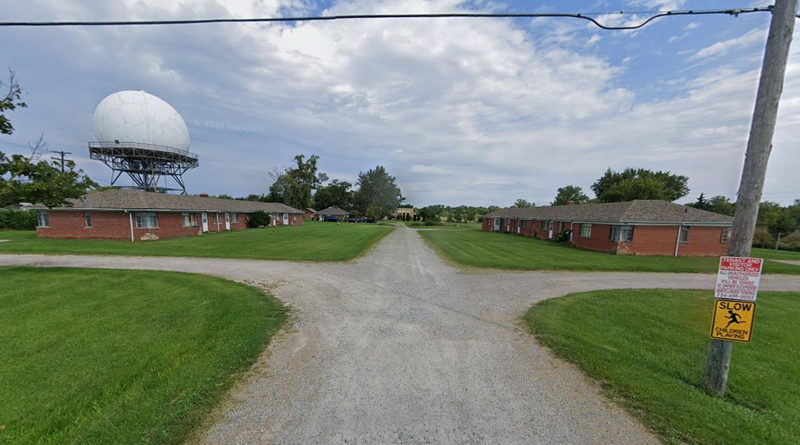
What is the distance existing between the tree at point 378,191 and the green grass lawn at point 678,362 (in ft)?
217

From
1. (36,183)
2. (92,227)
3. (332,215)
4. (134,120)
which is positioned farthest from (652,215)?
(332,215)

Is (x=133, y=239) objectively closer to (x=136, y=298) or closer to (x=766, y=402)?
(x=136, y=298)

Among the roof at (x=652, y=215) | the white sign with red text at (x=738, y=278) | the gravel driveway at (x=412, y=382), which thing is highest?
the roof at (x=652, y=215)

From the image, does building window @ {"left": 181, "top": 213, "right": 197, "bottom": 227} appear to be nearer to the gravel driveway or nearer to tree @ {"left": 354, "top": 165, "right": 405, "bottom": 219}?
the gravel driveway

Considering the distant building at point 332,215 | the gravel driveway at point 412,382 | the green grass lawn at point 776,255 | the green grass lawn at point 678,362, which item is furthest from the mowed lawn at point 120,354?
the distant building at point 332,215

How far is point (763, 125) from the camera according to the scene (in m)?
3.68

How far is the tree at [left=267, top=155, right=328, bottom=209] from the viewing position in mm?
65125

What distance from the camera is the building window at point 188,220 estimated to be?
86.7ft

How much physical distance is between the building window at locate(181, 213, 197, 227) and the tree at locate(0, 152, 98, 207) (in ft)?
55.4

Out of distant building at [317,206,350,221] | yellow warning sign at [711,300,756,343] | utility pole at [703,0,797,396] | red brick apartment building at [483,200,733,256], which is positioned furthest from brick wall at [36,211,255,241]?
distant building at [317,206,350,221]

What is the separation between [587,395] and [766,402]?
2.29 m

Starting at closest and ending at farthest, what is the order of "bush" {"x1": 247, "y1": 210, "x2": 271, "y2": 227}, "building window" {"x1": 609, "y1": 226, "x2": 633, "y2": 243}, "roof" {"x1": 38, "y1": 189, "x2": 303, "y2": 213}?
"building window" {"x1": 609, "y1": 226, "x2": 633, "y2": 243}
"roof" {"x1": 38, "y1": 189, "x2": 303, "y2": 213}
"bush" {"x1": 247, "y1": 210, "x2": 271, "y2": 227}

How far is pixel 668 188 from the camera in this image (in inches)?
2024

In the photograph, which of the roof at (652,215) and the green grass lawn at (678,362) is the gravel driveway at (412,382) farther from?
the roof at (652,215)
